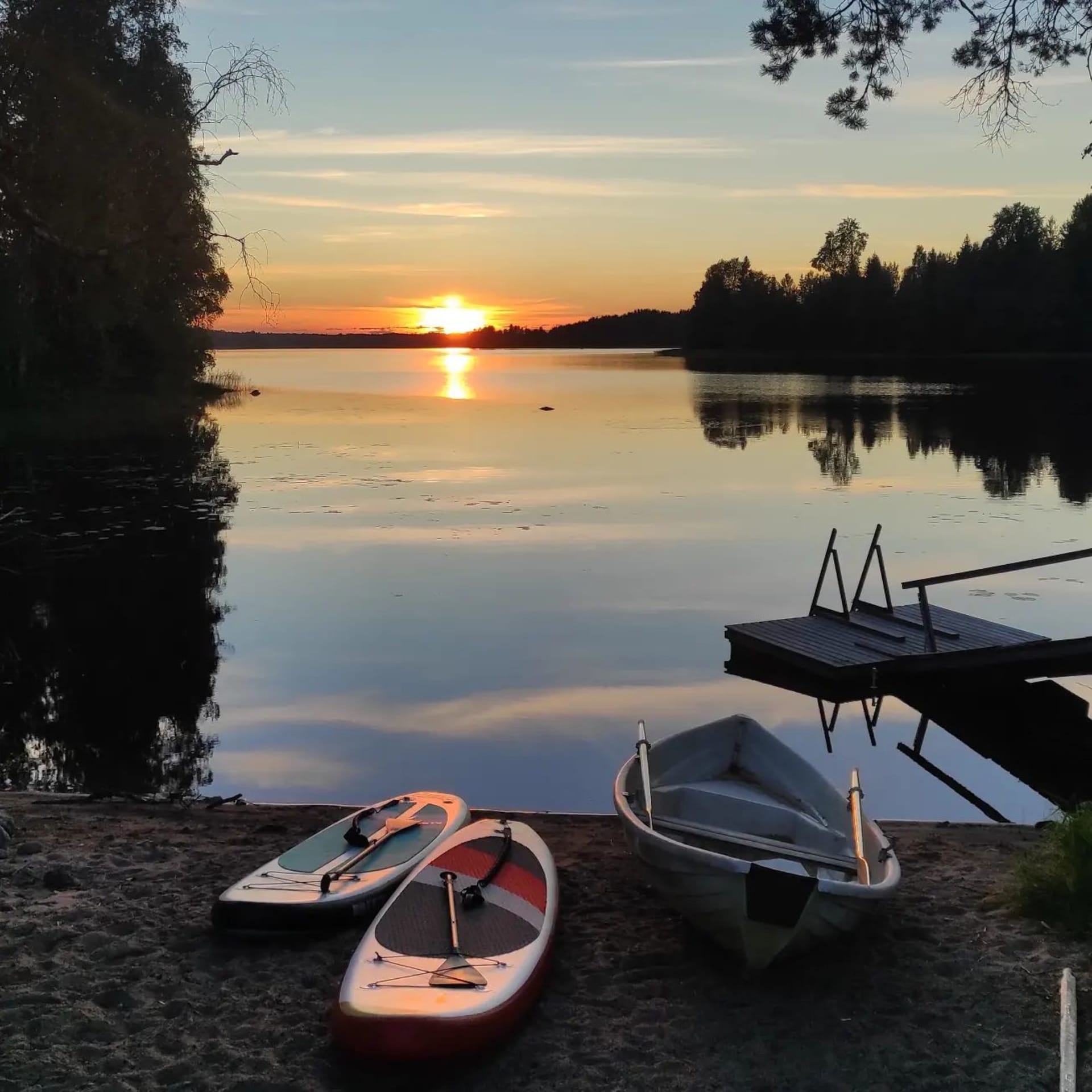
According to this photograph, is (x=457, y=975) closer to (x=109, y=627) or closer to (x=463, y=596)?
(x=109, y=627)

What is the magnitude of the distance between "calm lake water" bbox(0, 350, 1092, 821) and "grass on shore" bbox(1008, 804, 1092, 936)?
12.1 ft

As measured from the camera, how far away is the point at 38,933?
5867 mm

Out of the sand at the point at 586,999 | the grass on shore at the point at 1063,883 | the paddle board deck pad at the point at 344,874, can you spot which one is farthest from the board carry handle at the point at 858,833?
the paddle board deck pad at the point at 344,874

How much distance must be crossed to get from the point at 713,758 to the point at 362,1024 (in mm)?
3743

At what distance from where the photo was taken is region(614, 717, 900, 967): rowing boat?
17.9ft

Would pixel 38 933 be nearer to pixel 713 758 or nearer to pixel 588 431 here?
pixel 713 758

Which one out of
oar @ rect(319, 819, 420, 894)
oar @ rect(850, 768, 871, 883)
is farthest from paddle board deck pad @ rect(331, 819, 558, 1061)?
oar @ rect(850, 768, 871, 883)

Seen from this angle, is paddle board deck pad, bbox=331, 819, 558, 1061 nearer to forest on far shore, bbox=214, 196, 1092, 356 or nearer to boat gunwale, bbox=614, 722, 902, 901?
boat gunwale, bbox=614, 722, 902, 901

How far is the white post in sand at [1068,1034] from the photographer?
14.5 ft

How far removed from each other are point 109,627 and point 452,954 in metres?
11.4

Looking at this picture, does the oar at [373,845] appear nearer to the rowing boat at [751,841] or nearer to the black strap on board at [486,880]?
the black strap on board at [486,880]

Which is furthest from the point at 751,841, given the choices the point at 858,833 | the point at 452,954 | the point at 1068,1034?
the point at 1068,1034

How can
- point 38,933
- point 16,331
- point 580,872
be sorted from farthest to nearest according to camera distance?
point 16,331 → point 580,872 → point 38,933

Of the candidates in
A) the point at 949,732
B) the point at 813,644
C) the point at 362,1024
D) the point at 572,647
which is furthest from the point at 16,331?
the point at 362,1024
